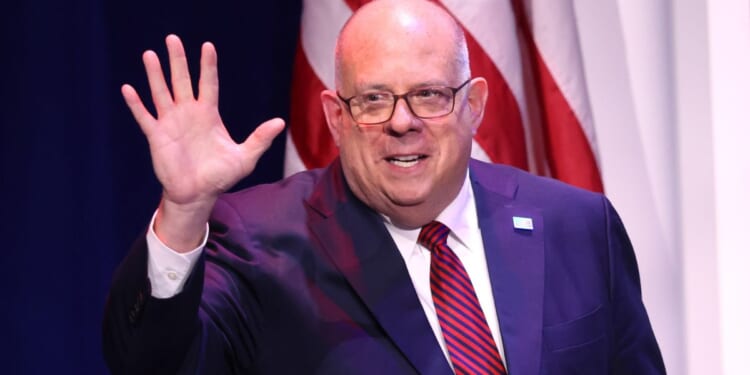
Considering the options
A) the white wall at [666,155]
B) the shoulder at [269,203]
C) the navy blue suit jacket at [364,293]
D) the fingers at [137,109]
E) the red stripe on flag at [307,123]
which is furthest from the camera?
the white wall at [666,155]

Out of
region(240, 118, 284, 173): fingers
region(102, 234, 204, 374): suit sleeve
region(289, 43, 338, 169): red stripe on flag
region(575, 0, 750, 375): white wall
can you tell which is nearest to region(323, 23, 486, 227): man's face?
region(240, 118, 284, 173): fingers

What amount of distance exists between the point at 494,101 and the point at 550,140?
0.59ft

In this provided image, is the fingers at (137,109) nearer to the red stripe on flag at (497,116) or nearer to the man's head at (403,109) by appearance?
the man's head at (403,109)

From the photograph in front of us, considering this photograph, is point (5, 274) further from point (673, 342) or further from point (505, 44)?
point (673, 342)

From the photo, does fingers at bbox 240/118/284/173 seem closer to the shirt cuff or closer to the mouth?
the shirt cuff

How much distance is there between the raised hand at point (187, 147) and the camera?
161 centimetres

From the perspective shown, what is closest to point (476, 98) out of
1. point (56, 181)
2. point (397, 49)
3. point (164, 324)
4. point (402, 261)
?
point (397, 49)

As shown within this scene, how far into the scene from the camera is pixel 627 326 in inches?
81.4

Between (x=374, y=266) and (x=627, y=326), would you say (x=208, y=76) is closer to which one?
(x=374, y=266)

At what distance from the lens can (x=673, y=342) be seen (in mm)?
2959

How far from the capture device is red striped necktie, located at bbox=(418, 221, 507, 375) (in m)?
1.86

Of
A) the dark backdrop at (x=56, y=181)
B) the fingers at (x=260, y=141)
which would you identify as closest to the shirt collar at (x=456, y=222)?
the fingers at (x=260, y=141)

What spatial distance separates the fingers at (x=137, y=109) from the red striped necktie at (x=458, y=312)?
1.89ft

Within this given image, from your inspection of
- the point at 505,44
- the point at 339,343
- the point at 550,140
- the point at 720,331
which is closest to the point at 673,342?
the point at 720,331
